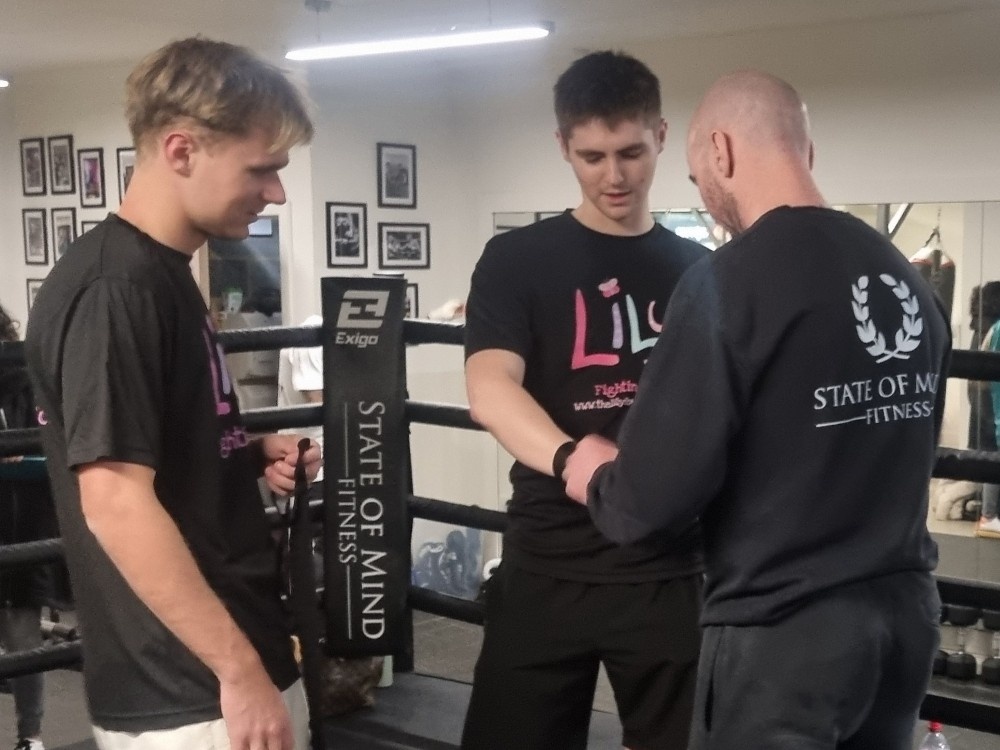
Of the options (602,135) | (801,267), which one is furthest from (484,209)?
(801,267)

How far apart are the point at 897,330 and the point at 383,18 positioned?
4890 mm

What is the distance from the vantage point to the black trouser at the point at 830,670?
1358 millimetres

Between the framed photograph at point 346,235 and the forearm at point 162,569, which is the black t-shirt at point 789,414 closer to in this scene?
the forearm at point 162,569

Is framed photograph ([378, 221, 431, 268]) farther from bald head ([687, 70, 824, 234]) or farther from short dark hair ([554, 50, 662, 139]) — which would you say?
bald head ([687, 70, 824, 234])

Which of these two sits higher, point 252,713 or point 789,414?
point 789,414

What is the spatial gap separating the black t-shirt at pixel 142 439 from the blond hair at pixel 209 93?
0.13 m

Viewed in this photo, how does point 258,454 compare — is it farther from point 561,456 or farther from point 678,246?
point 678,246

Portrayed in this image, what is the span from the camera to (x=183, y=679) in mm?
1284

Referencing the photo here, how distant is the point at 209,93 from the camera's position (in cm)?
126

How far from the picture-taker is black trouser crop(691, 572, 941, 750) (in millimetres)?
1358

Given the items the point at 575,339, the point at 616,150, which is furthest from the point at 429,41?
the point at 575,339

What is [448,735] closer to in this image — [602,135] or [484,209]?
[602,135]

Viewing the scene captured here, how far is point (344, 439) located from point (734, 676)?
5.48ft

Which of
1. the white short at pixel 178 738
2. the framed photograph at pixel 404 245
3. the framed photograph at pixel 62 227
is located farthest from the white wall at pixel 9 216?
the white short at pixel 178 738
